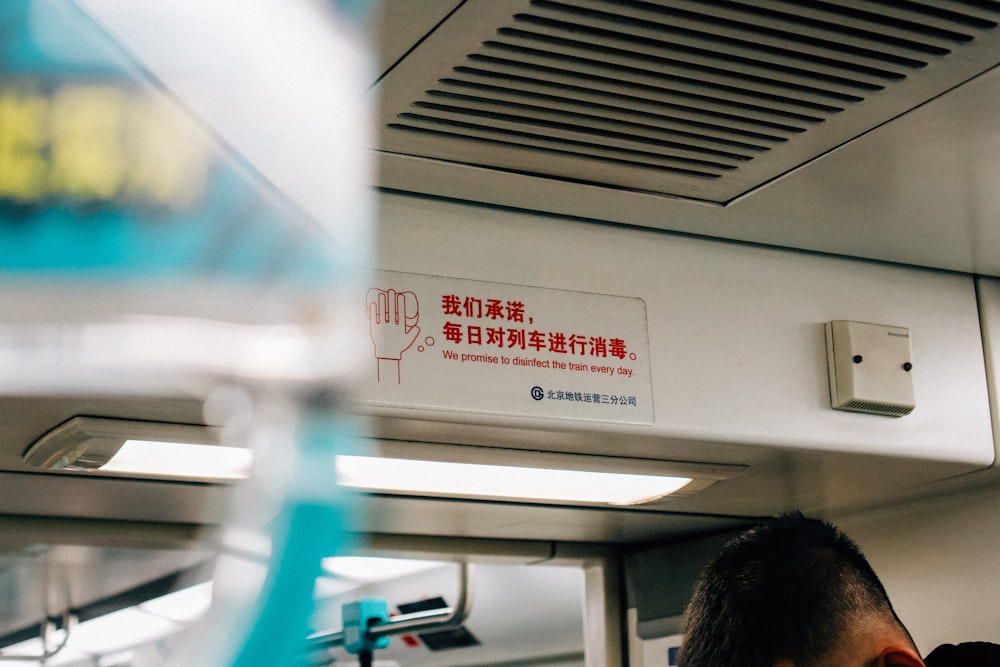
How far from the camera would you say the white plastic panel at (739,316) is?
201 centimetres

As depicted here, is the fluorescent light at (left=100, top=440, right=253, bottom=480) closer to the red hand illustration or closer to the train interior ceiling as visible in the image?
the train interior ceiling

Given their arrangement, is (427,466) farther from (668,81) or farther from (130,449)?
(668,81)

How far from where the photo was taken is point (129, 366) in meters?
0.40

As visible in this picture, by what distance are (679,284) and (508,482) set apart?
58 cm

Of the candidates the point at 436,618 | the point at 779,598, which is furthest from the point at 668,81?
the point at 436,618

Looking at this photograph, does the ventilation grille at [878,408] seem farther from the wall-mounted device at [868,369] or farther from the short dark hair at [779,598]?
the short dark hair at [779,598]

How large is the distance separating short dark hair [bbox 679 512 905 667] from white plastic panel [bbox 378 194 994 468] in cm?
47

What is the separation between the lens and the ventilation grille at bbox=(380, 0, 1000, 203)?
1457 millimetres

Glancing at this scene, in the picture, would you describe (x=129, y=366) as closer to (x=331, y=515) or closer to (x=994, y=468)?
(x=331, y=515)

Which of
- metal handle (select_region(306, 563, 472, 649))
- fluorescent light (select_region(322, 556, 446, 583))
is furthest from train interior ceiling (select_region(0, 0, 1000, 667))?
fluorescent light (select_region(322, 556, 446, 583))

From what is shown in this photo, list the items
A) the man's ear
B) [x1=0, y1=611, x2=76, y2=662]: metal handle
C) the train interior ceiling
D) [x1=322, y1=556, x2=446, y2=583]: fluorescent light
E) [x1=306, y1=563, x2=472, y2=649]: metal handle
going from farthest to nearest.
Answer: [x1=322, y1=556, x2=446, y2=583]: fluorescent light, [x1=306, y1=563, x2=472, y2=649]: metal handle, [x1=0, y1=611, x2=76, y2=662]: metal handle, the train interior ceiling, the man's ear

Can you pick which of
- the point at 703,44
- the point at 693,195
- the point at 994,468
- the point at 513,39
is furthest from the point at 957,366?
the point at 513,39

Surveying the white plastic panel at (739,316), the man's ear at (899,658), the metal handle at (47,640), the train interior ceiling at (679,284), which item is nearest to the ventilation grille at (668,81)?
the train interior ceiling at (679,284)

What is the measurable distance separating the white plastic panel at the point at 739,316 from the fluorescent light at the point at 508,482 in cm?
29
